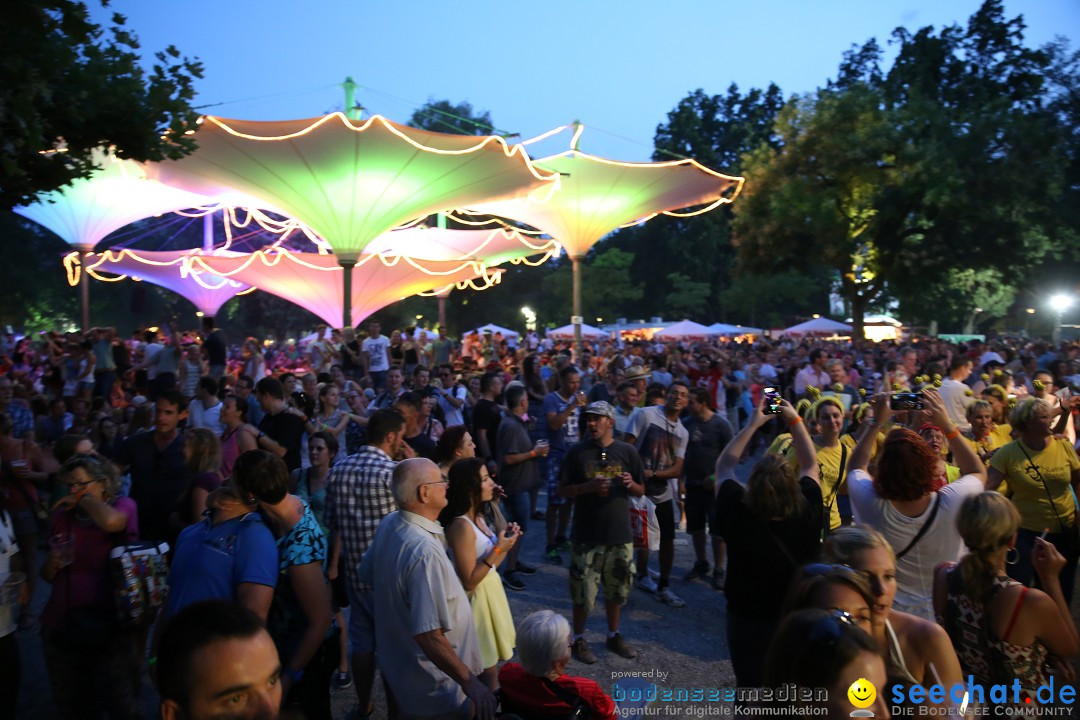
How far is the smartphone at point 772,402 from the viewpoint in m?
4.32

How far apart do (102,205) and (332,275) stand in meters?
7.31

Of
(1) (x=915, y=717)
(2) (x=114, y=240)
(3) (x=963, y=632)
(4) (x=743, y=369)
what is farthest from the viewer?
(2) (x=114, y=240)

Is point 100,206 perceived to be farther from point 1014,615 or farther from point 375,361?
point 1014,615

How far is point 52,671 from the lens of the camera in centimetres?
396

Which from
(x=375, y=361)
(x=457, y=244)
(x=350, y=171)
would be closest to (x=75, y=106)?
(x=375, y=361)

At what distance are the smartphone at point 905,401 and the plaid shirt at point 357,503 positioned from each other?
2.89 metres

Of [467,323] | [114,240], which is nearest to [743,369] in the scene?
[467,323]

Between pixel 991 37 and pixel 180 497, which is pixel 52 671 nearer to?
pixel 180 497

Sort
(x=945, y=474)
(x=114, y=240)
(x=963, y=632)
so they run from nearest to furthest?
1. (x=963, y=632)
2. (x=945, y=474)
3. (x=114, y=240)

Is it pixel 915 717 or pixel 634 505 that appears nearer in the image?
pixel 915 717

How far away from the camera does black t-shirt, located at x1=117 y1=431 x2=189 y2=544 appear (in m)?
5.31

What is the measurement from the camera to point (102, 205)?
78.9 ft

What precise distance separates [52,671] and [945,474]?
511cm

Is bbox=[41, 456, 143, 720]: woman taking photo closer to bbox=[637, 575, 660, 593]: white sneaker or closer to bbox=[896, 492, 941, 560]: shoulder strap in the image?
bbox=[896, 492, 941, 560]: shoulder strap
